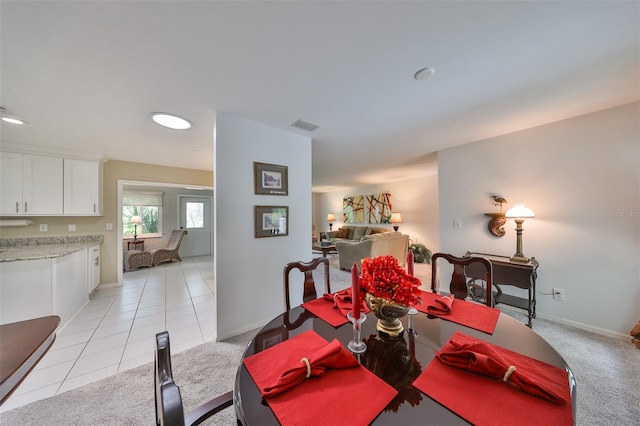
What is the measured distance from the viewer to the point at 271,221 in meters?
2.47

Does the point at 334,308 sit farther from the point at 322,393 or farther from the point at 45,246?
the point at 45,246

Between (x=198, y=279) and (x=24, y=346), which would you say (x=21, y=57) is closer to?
(x=24, y=346)

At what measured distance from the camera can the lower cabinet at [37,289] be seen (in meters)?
2.08

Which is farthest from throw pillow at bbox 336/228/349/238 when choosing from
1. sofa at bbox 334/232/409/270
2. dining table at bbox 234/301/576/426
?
dining table at bbox 234/301/576/426

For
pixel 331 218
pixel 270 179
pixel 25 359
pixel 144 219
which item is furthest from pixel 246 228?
pixel 331 218

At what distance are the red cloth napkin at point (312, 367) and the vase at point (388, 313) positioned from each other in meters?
0.26

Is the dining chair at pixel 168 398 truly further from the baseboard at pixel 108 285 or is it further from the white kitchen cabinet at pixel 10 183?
the baseboard at pixel 108 285

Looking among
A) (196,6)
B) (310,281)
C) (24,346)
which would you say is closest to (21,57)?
(196,6)

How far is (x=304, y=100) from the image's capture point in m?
1.92

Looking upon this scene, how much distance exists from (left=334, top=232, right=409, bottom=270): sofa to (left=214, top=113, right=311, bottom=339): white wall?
6.67ft

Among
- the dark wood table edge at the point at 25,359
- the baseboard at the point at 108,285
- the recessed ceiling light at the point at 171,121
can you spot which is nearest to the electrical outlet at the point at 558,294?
the dark wood table edge at the point at 25,359

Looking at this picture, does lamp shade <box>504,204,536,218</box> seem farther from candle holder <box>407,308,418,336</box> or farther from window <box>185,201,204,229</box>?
window <box>185,201,204,229</box>

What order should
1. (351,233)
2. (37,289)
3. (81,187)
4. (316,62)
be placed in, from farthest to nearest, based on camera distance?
(351,233), (81,187), (37,289), (316,62)

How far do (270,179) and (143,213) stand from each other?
19.1ft
